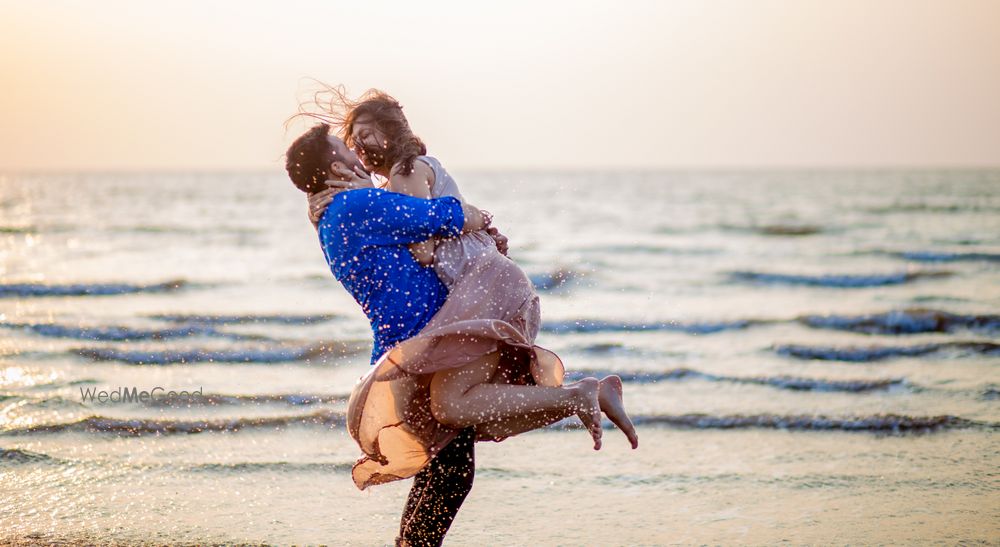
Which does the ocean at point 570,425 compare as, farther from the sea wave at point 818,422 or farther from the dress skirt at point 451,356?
the dress skirt at point 451,356

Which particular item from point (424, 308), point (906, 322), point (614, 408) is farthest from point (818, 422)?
point (906, 322)

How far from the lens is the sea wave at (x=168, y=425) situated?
6457mm

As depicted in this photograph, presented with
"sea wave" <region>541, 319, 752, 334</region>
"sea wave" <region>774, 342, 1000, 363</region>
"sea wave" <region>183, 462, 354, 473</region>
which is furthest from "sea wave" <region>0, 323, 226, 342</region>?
"sea wave" <region>774, 342, 1000, 363</region>

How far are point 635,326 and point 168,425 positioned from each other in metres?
5.94

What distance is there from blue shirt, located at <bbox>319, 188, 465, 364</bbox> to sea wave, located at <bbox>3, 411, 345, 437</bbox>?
11.5 feet

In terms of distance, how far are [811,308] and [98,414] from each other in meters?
8.92

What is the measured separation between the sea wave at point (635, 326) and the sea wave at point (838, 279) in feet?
13.7

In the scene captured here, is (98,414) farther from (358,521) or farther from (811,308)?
(811,308)

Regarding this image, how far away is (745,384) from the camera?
8086mm

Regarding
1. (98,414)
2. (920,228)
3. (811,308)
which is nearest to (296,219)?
(920,228)

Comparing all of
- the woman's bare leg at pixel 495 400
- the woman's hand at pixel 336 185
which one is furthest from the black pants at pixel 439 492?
the woman's hand at pixel 336 185

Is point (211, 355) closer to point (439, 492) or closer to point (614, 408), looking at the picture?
point (439, 492)

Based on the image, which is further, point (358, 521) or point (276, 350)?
point (276, 350)

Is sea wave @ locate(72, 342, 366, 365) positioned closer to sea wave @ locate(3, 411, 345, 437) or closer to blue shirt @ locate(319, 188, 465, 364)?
sea wave @ locate(3, 411, 345, 437)
